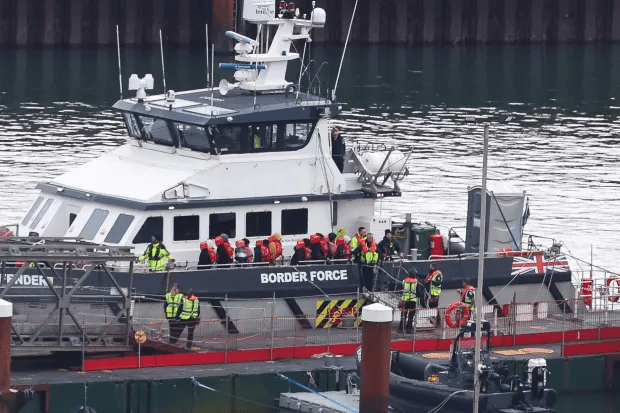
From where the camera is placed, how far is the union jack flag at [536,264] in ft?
99.5

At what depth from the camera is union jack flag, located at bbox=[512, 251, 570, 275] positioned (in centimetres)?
3033

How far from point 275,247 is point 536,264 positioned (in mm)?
4911

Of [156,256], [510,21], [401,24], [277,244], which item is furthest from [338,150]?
[510,21]

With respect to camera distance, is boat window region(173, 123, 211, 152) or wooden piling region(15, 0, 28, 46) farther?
wooden piling region(15, 0, 28, 46)

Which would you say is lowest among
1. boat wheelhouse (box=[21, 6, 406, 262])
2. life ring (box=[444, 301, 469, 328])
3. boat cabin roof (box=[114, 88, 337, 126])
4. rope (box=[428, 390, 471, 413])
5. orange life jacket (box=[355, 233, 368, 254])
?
rope (box=[428, 390, 471, 413])

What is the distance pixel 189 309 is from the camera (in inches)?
1072

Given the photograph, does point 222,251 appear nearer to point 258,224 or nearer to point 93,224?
point 258,224

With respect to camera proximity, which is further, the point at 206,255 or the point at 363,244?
the point at 363,244

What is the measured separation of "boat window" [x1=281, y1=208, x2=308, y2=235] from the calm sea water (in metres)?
12.7

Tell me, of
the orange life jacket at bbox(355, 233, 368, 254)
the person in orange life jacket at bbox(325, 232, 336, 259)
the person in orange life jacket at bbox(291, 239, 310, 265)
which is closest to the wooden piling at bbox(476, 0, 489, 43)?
the person in orange life jacket at bbox(325, 232, 336, 259)

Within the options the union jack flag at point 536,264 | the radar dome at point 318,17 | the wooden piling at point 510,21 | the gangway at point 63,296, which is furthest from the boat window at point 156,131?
the wooden piling at point 510,21

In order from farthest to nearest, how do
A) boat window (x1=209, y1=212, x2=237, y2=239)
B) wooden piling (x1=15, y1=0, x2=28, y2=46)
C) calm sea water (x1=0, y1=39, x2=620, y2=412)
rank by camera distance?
wooden piling (x1=15, y1=0, x2=28, y2=46) < calm sea water (x1=0, y1=39, x2=620, y2=412) < boat window (x1=209, y1=212, x2=237, y2=239)

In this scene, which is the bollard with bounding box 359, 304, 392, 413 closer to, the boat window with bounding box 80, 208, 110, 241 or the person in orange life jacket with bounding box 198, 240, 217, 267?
the person in orange life jacket with bounding box 198, 240, 217, 267

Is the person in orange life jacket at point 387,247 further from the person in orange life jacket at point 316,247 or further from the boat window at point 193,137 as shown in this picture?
the boat window at point 193,137
